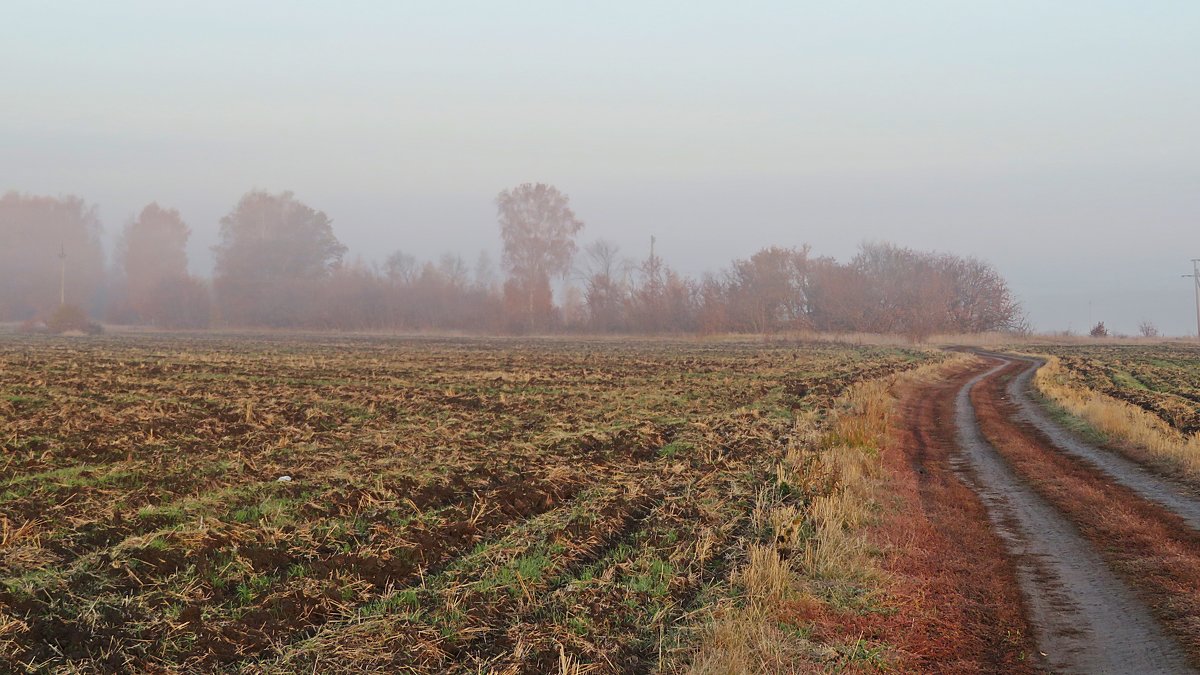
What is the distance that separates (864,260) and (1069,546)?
3435 inches

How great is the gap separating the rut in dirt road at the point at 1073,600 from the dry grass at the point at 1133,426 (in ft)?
12.1

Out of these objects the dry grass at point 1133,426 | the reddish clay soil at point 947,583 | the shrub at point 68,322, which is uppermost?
the shrub at point 68,322

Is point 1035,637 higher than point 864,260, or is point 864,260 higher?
point 864,260

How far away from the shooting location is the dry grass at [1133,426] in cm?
1412

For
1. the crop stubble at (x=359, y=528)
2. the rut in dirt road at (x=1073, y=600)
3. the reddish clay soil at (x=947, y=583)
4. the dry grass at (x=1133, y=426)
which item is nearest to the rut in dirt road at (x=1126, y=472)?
the dry grass at (x=1133, y=426)

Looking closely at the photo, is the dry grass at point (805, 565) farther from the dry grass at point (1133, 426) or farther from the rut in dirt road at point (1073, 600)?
the dry grass at point (1133, 426)

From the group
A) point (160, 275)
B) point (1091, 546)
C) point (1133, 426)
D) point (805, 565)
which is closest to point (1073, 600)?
point (1091, 546)

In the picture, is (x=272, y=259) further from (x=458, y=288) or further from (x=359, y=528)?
(x=359, y=528)

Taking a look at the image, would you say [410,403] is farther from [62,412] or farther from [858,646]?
[858,646]

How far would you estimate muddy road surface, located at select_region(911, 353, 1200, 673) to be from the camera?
657cm

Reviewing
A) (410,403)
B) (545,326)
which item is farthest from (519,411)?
(545,326)

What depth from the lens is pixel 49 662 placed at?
578 centimetres

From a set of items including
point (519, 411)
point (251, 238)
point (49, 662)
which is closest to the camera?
point (49, 662)

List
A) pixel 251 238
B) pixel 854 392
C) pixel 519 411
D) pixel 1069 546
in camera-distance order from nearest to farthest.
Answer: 1. pixel 1069 546
2. pixel 519 411
3. pixel 854 392
4. pixel 251 238
